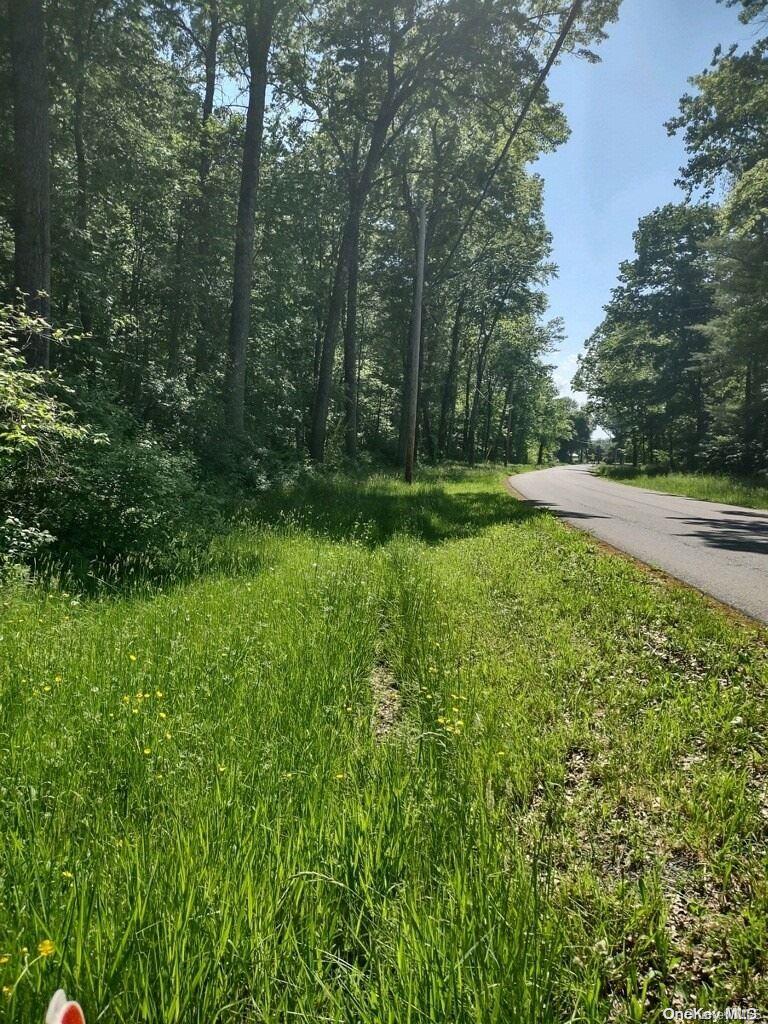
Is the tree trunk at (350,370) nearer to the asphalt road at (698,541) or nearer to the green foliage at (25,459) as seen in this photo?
the asphalt road at (698,541)

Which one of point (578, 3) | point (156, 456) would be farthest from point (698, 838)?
point (578, 3)

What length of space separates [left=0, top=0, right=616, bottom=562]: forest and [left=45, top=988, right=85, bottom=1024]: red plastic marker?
4915 millimetres

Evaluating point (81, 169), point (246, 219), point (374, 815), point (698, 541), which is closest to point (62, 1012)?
point (374, 815)

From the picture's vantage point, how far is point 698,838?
81.2 inches

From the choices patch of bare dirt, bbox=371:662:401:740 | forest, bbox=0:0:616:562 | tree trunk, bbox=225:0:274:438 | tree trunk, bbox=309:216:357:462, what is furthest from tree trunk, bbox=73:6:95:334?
patch of bare dirt, bbox=371:662:401:740

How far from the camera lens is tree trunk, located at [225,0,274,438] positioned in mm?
12961

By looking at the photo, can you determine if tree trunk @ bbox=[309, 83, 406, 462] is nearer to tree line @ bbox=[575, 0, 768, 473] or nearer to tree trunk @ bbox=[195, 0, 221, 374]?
tree trunk @ bbox=[195, 0, 221, 374]

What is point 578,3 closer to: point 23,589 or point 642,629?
point 642,629

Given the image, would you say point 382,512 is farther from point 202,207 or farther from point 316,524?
point 202,207

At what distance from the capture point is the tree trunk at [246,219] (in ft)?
42.5

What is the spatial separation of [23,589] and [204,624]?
186 centimetres

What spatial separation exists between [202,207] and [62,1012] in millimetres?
19166

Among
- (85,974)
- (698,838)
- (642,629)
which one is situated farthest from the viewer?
(642,629)

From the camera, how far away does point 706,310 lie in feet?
110
